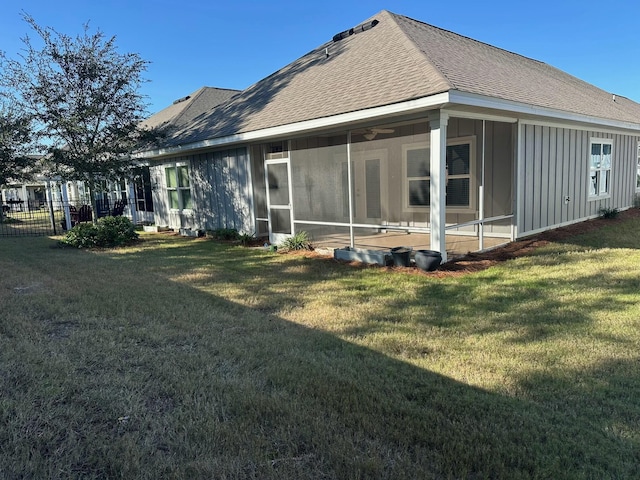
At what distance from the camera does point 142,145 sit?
11828 mm

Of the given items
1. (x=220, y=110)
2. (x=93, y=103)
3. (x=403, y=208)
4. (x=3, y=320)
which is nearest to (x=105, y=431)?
(x=3, y=320)

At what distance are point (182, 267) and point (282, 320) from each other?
3888 mm

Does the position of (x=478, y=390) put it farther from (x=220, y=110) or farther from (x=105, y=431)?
(x=220, y=110)

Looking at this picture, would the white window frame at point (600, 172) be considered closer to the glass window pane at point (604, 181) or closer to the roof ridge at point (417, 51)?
the glass window pane at point (604, 181)

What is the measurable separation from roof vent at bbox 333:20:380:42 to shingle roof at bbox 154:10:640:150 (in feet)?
0.17

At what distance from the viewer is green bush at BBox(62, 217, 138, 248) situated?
11.0m

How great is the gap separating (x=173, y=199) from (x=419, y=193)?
8.95 meters

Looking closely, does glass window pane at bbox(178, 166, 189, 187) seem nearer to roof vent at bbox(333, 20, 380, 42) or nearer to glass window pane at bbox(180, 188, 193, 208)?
glass window pane at bbox(180, 188, 193, 208)

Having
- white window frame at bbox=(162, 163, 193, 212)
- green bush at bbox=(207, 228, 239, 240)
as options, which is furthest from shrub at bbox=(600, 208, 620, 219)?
white window frame at bbox=(162, 163, 193, 212)

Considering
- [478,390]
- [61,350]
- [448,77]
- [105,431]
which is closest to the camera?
[105,431]

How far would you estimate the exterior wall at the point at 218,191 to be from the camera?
11023 mm

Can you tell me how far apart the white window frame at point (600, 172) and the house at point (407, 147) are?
57 millimetres

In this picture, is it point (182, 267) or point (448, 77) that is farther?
point (182, 267)

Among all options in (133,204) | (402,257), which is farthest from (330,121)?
(133,204)
